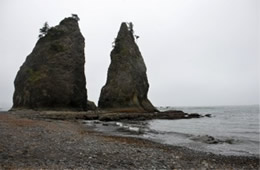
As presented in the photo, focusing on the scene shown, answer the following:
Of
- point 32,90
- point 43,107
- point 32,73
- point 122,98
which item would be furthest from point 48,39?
point 122,98

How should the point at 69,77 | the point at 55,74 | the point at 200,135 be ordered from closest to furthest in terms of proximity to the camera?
1. the point at 200,135
2. the point at 55,74
3. the point at 69,77

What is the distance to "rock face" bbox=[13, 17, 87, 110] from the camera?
185 feet

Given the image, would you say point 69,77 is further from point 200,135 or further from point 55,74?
point 200,135

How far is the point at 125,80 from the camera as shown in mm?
67438

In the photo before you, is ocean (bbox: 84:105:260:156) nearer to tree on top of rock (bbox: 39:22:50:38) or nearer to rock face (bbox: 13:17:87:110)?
rock face (bbox: 13:17:87:110)

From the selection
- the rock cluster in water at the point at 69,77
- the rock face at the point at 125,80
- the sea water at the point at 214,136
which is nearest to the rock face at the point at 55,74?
the rock cluster in water at the point at 69,77

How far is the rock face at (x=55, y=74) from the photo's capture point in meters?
56.4

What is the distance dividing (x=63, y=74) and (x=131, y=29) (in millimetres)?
35685

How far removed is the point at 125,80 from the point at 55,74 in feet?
65.6

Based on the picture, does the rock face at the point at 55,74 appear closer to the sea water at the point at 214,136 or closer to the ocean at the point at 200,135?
the ocean at the point at 200,135

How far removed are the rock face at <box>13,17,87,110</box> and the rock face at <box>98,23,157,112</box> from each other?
26.0 feet

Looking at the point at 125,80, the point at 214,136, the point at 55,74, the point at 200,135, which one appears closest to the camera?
the point at 200,135

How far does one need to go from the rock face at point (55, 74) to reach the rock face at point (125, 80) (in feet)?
26.0

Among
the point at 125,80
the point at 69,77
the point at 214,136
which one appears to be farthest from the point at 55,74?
the point at 214,136
